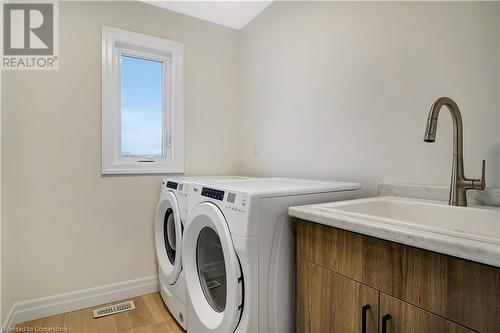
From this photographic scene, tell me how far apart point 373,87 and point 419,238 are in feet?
3.38

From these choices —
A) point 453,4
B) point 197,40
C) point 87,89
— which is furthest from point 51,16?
point 453,4

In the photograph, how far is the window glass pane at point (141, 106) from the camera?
7.02 feet

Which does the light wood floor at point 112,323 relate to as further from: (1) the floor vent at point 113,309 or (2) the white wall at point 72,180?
(2) the white wall at point 72,180

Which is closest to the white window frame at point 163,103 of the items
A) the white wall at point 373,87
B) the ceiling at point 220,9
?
the ceiling at point 220,9

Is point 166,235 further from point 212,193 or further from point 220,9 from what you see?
point 220,9

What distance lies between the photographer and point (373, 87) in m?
1.43

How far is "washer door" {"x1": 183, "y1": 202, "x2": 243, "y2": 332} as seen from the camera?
1097 mm

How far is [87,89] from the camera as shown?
1.91m

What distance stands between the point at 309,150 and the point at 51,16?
2037mm

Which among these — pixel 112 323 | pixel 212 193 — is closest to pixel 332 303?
pixel 212 193

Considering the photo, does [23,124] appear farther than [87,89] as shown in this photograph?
No

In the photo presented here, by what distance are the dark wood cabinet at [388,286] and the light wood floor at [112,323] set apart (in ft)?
3.52

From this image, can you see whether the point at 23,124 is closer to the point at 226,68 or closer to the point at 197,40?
the point at 197,40

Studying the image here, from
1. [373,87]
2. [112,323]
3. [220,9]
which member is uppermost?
[220,9]
